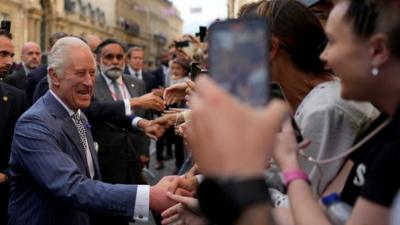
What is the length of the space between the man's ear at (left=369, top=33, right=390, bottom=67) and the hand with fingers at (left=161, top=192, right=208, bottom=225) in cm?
82

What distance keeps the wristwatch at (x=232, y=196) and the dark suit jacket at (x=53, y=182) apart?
1.64 metres

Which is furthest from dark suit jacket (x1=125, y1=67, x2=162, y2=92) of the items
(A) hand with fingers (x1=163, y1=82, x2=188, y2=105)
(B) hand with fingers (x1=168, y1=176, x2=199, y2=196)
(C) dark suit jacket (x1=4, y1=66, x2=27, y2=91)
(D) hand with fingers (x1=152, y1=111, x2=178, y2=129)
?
(B) hand with fingers (x1=168, y1=176, x2=199, y2=196)

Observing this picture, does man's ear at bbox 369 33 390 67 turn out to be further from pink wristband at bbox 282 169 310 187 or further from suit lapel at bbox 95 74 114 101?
suit lapel at bbox 95 74 114 101

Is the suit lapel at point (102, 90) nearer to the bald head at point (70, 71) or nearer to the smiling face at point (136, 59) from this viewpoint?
the bald head at point (70, 71)

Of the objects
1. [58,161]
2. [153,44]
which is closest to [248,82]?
[58,161]

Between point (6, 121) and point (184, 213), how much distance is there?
10.1ft

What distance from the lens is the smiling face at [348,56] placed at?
1.39 metres

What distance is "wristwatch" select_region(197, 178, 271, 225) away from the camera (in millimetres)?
962

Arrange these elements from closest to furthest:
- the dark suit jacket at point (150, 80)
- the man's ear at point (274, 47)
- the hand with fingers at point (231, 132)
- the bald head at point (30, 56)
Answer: the hand with fingers at point (231, 132) → the man's ear at point (274, 47) → the bald head at point (30, 56) → the dark suit jacket at point (150, 80)

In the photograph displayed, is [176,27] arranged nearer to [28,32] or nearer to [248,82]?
[28,32]

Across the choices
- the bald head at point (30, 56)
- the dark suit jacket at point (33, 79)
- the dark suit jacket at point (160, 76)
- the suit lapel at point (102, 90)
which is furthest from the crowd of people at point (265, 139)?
the dark suit jacket at point (160, 76)

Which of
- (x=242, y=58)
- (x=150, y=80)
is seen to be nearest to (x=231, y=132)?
(x=242, y=58)

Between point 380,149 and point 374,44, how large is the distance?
0.86 ft

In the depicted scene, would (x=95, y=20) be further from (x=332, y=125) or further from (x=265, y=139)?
(x=265, y=139)
